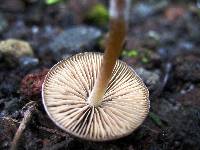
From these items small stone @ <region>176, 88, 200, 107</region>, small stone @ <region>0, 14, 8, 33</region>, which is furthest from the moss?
small stone @ <region>176, 88, 200, 107</region>

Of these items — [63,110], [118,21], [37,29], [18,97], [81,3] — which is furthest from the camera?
[81,3]

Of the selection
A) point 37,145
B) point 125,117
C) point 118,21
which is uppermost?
point 118,21

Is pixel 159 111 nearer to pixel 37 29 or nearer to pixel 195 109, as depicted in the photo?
pixel 195 109

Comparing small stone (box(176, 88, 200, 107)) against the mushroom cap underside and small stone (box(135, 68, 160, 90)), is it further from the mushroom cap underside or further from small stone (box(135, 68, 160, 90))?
the mushroom cap underside

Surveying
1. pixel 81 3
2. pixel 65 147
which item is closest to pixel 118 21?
pixel 65 147

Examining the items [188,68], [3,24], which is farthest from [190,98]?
[3,24]

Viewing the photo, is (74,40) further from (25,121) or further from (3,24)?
(25,121)

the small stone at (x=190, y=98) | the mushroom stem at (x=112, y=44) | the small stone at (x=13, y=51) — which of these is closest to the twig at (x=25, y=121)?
the mushroom stem at (x=112, y=44)
